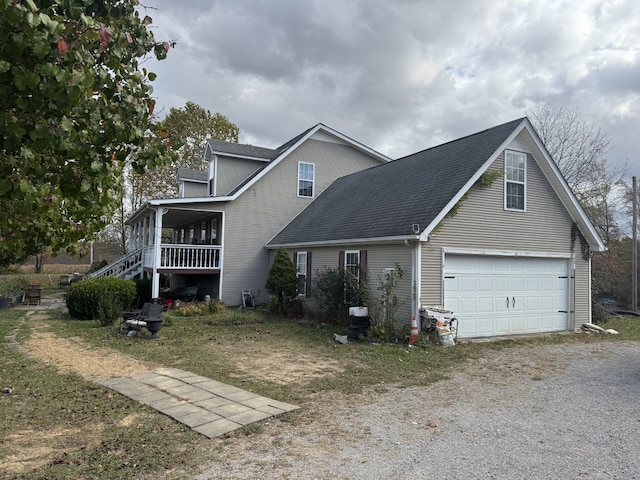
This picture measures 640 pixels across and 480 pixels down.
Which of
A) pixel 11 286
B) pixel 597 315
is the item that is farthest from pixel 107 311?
pixel 597 315

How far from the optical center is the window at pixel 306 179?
20.7m

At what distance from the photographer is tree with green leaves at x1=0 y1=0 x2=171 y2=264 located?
117 inches

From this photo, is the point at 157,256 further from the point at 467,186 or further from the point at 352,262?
the point at 467,186

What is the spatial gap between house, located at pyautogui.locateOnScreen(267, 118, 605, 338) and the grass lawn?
1192 mm

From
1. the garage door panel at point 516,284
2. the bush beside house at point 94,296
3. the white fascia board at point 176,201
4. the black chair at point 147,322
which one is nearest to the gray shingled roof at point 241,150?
the white fascia board at point 176,201

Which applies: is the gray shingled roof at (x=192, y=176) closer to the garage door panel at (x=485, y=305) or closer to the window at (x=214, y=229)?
the window at (x=214, y=229)

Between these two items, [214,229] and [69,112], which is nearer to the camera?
[69,112]

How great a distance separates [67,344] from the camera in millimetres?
10656

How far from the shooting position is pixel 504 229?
13023 millimetres

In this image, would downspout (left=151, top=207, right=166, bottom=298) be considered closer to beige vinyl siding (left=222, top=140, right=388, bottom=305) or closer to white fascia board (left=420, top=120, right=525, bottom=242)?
beige vinyl siding (left=222, top=140, right=388, bottom=305)

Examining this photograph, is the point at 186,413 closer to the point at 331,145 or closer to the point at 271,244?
the point at 271,244

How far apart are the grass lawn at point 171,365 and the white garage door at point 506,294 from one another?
Answer: 2.56 feet

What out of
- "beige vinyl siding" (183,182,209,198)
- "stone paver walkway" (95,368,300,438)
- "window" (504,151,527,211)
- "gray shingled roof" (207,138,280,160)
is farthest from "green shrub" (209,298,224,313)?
"window" (504,151,527,211)

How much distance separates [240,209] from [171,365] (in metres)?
11.1
